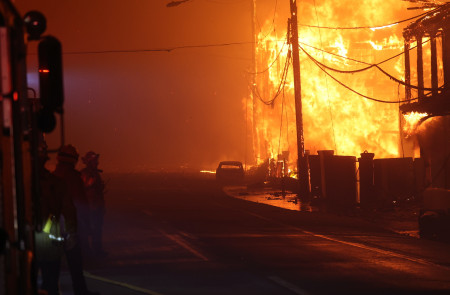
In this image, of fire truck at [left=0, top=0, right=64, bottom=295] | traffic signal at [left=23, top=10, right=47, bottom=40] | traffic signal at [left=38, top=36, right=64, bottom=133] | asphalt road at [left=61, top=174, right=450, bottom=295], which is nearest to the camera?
fire truck at [left=0, top=0, right=64, bottom=295]

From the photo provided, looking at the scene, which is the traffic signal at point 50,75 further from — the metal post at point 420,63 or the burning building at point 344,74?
the burning building at point 344,74

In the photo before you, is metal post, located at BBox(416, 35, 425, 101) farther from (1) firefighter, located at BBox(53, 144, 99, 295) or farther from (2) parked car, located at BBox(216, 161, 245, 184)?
(2) parked car, located at BBox(216, 161, 245, 184)

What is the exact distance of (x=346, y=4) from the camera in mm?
53344

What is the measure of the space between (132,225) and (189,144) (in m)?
129

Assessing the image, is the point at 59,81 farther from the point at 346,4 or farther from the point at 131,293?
the point at 346,4

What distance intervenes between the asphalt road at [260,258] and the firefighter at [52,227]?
1.55 metres

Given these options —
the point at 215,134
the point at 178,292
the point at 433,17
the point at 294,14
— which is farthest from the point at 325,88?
the point at 215,134

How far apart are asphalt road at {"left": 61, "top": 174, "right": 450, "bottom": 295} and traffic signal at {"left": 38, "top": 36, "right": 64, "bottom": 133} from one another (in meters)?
4.42

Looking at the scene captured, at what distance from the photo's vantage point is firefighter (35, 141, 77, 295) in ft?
26.9

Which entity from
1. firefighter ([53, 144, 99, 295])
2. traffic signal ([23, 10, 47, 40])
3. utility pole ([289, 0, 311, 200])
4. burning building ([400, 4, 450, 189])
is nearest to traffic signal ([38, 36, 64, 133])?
traffic signal ([23, 10, 47, 40])

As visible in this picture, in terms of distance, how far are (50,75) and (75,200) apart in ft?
16.4

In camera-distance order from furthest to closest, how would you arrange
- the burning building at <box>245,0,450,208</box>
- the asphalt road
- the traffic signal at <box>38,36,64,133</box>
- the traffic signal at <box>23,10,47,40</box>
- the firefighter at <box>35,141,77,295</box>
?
1. the burning building at <box>245,0,450,208</box>
2. the asphalt road
3. the firefighter at <box>35,141,77,295</box>
4. the traffic signal at <box>23,10,47,40</box>
5. the traffic signal at <box>38,36,64,133</box>

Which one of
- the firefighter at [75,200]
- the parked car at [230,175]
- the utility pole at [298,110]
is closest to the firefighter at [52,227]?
the firefighter at [75,200]

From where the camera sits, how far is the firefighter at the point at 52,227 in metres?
8.20
